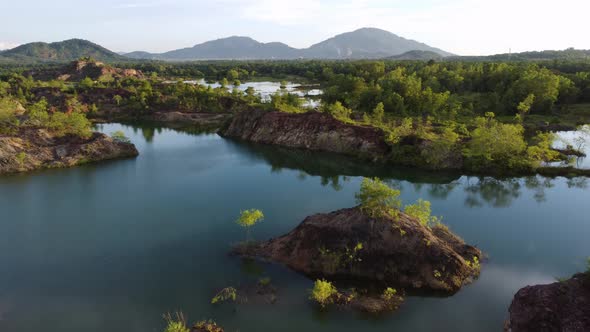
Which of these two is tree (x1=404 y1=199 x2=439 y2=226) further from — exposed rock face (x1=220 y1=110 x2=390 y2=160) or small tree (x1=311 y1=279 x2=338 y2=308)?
exposed rock face (x1=220 y1=110 x2=390 y2=160)

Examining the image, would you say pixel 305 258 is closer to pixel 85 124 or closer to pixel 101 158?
pixel 101 158

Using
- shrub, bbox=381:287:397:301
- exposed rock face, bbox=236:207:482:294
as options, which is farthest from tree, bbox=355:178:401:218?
shrub, bbox=381:287:397:301

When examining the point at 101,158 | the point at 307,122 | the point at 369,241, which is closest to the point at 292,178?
the point at 307,122

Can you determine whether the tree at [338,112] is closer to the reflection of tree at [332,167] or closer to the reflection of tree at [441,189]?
the reflection of tree at [332,167]

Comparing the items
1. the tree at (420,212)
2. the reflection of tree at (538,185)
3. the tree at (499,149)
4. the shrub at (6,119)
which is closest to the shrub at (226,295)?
the tree at (420,212)

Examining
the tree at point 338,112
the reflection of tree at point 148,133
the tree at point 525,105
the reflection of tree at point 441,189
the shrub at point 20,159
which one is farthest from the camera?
the tree at point 525,105

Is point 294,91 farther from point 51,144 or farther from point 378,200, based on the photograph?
point 378,200
